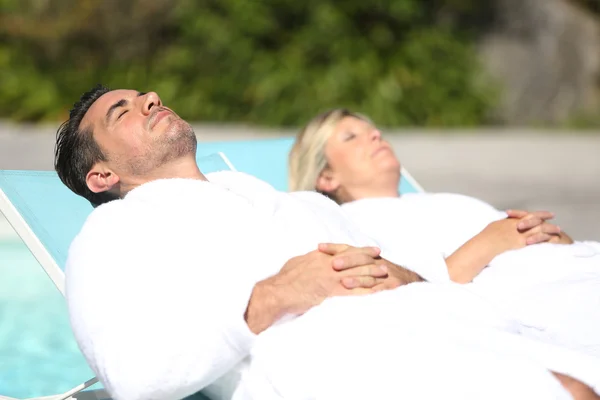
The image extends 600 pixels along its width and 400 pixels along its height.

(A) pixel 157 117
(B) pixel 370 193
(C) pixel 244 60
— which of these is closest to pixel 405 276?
(A) pixel 157 117

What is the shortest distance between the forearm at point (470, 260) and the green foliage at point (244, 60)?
6.84 m

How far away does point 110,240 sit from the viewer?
7.68ft

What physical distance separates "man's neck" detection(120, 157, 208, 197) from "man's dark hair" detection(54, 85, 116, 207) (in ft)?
0.35

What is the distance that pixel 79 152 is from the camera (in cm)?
278

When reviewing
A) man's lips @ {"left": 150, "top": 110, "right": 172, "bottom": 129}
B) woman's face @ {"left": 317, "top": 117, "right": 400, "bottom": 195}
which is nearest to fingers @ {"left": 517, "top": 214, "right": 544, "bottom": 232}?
woman's face @ {"left": 317, "top": 117, "right": 400, "bottom": 195}

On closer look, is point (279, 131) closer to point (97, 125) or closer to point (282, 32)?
point (282, 32)

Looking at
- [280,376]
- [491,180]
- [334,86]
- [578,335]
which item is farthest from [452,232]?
[334,86]

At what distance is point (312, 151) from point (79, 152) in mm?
1109

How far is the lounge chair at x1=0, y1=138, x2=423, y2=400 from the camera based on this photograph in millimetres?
2814

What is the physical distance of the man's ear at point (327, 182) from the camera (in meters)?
3.60

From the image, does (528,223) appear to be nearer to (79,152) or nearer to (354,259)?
(354,259)

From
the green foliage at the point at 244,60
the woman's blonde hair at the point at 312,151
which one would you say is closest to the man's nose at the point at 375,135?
the woman's blonde hair at the point at 312,151

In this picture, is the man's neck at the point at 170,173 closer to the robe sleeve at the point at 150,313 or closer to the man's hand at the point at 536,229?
the robe sleeve at the point at 150,313

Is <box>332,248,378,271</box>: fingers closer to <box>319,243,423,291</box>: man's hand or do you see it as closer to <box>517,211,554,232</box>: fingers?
<box>319,243,423,291</box>: man's hand
